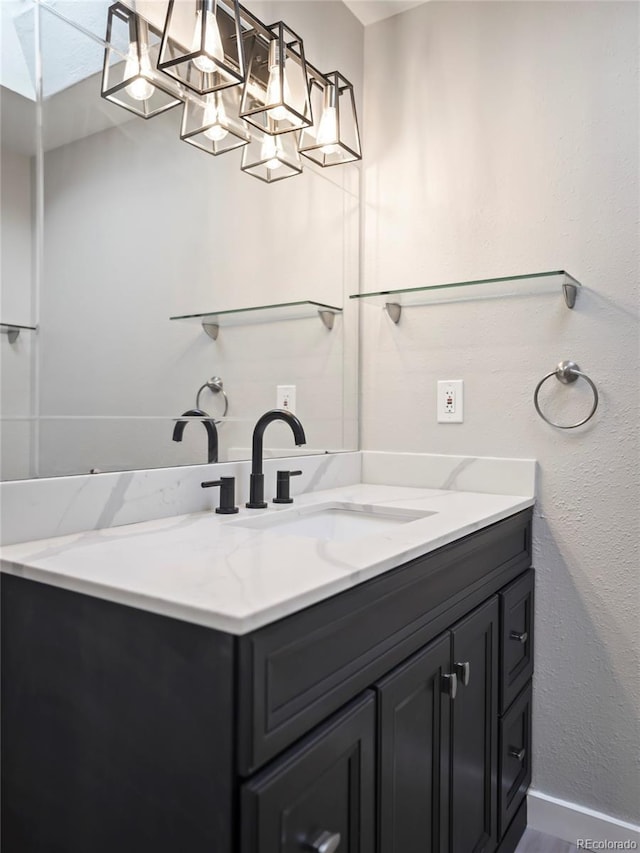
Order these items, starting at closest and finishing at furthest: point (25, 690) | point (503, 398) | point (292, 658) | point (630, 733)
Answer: point (292, 658)
point (25, 690)
point (630, 733)
point (503, 398)

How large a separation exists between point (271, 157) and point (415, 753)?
142 centimetres

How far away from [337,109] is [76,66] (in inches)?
33.1

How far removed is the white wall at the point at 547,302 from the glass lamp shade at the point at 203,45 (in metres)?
0.72

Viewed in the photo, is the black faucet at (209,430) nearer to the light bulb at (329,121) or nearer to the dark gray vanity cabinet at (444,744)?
the dark gray vanity cabinet at (444,744)

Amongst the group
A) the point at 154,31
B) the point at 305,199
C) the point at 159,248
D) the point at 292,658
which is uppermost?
the point at 154,31

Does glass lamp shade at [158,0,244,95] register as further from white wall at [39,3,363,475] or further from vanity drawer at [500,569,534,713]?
vanity drawer at [500,569,534,713]

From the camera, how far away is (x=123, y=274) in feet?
3.94

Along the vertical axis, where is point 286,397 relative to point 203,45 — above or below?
below

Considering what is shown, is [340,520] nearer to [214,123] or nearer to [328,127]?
[214,123]

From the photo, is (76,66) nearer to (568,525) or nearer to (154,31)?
(154,31)

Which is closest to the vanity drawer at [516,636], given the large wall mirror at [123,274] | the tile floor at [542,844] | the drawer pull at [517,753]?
the drawer pull at [517,753]

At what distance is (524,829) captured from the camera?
64.1 inches

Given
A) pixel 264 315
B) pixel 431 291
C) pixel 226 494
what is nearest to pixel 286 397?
pixel 264 315

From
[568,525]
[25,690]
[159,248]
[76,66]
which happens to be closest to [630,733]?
[568,525]
